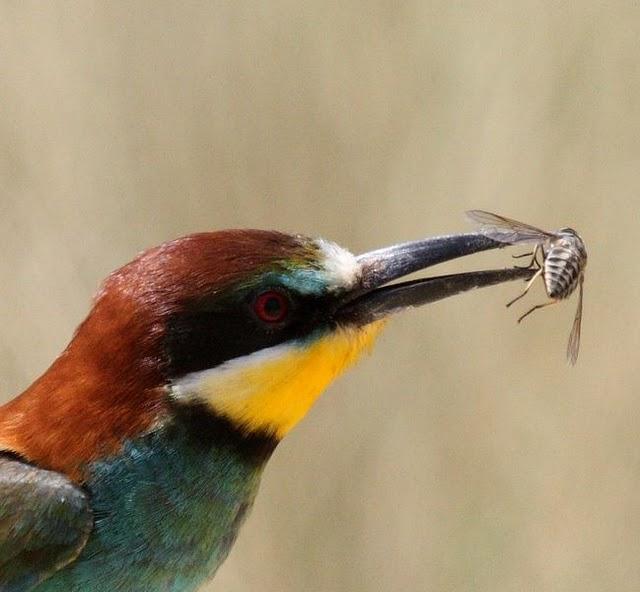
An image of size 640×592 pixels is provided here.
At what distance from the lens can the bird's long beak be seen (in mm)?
791

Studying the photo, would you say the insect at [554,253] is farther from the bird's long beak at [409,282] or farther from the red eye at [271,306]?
the red eye at [271,306]

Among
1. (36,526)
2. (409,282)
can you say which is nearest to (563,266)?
(409,282)

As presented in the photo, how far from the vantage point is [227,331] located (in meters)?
0.74

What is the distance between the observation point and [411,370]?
4.19ft

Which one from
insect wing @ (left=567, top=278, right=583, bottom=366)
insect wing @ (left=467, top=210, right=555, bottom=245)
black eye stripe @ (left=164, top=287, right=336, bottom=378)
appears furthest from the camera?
insect wing @ (left=567, top=278, right=583, bottom=366)

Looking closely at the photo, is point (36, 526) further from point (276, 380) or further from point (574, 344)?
point (574, 344)

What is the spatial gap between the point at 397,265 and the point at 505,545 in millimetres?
608

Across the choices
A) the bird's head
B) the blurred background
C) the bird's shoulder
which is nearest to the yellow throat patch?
the bird's head

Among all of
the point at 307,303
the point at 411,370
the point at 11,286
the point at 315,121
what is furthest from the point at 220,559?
the point at 11,286

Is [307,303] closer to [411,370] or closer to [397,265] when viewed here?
[397,265]

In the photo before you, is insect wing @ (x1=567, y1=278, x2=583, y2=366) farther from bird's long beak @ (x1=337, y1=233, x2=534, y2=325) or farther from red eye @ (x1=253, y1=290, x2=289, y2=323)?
red eye @ (x1=253, y1=290, x2=289, y2=323)

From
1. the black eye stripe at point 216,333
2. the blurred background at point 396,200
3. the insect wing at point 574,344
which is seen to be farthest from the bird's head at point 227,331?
the blurred background at point 396,200

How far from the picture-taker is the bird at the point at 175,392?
2.42ft

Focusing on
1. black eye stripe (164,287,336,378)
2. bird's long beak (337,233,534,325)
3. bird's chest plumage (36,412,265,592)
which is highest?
black eye stripe (164,287,336,378)
